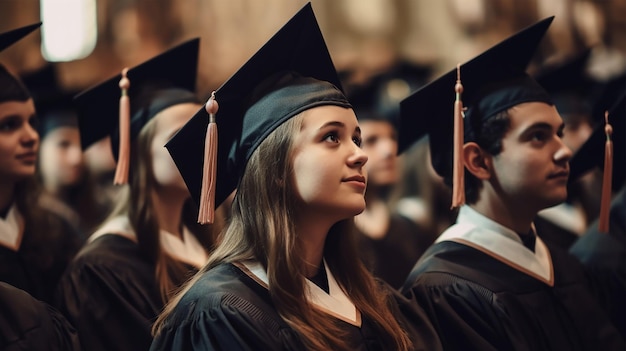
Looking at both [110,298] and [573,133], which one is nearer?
[110,298]

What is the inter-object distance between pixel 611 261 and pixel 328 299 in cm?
→ 183

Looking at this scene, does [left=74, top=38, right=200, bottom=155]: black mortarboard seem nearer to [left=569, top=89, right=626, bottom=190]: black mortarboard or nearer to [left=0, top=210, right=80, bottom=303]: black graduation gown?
[left=0, top=210, right=80, bottom=303]: black graduation gown

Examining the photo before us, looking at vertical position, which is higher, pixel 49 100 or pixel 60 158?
pixel 49 100

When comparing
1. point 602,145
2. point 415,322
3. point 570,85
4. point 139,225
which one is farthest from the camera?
point 570,85

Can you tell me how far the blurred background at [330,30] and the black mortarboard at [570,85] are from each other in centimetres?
303

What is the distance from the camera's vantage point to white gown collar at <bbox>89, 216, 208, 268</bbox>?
129 inches

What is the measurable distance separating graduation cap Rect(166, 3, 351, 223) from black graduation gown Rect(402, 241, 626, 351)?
0.79 metres

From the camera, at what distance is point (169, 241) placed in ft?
10.8

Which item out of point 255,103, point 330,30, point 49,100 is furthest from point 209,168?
point 330,30

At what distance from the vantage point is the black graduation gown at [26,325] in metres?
2.33

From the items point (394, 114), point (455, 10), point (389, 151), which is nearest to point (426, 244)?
point (389, 151)

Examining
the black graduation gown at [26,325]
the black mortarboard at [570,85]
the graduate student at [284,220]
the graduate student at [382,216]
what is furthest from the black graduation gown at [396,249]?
the black graduation gown at [26,325]

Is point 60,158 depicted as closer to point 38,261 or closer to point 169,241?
point 38,261

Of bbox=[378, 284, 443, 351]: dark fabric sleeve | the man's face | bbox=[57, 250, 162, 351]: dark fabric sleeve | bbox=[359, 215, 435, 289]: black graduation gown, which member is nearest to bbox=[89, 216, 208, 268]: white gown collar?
bbox=[57, 250, 162, 351]: dark fabric sleeve
